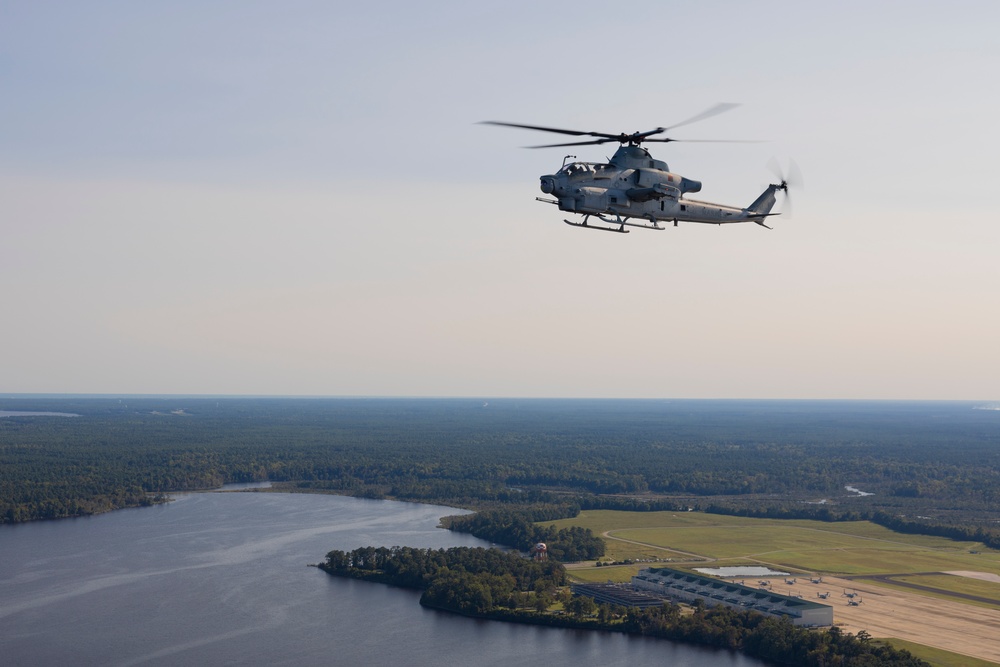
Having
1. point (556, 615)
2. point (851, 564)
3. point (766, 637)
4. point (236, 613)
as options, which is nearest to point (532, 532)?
point (851, 564)

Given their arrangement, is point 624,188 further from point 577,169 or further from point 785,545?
point 785,545

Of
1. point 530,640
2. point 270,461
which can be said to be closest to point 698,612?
point 530,640

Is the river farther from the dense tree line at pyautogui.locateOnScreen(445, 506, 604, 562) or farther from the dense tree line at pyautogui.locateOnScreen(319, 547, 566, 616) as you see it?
the dense tree line at pyautogui.locateOnScreen(445, 506, 604, 562)

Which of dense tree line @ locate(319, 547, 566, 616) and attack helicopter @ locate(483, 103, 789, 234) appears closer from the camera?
attack helicopter @ locate(483, 103, 789, 234)

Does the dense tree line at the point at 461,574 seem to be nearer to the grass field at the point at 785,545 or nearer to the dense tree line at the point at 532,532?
the dense tree line at the point at 532,532

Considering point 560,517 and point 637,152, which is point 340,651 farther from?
point 560,517

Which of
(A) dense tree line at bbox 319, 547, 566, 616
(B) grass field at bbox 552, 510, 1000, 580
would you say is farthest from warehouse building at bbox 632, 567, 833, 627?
(B) grass field at bbox 552, 510, 1000, 580
